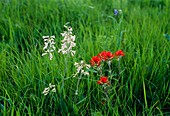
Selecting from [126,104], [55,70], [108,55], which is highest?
[108,55]

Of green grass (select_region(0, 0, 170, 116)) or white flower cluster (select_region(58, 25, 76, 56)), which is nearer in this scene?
white flower cluster (select_region(58, 25, 76, 56))

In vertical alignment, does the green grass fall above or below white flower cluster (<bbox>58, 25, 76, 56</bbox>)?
below

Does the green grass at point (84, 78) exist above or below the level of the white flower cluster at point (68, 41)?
below

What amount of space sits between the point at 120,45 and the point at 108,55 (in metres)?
0.72

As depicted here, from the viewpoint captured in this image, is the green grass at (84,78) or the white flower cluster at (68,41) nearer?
the white flower cluster at (68,41)

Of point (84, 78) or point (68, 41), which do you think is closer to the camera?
point (68, 41)

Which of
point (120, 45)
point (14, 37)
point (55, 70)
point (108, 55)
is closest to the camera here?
point (108, 55)

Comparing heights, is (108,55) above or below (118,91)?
above

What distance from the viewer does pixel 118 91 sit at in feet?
6.69

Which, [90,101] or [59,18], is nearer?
[90,101]

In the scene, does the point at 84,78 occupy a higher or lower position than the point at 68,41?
lower

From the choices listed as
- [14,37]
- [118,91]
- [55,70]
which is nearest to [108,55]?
[118,91]

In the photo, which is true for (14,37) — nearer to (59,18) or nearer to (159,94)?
(59,18)

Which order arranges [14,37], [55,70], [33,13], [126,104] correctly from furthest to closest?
[33,13] → [14,37] → [55,70] → [126,104]
